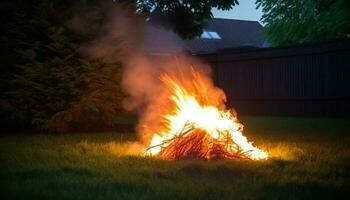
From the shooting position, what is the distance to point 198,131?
8.45 metres

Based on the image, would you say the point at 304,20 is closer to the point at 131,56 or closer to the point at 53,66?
the point at 131,56

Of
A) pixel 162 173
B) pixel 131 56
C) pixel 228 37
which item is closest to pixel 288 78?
pixel 131 56

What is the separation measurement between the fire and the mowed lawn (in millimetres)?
369

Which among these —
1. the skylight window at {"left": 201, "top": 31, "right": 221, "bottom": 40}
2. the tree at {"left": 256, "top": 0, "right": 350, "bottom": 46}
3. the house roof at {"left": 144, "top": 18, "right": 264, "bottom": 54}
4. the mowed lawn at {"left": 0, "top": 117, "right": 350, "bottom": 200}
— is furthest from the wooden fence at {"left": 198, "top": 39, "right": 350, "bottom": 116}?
the skylight window at {"left": 201, "top": 31, "right": 221, "bottom": 40}

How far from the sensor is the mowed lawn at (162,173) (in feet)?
19.1

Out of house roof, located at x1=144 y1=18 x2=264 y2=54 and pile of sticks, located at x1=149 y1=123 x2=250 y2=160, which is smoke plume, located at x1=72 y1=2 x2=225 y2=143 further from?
house roof, located at x1=144 y1=18 x2=264 y2=54

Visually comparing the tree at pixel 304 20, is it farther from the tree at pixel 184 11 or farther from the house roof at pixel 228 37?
the house roof at pixel 228 37

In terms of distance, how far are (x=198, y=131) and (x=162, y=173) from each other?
162cm

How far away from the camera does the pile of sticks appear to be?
841 centimetres

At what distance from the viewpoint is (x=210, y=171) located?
23.6ft

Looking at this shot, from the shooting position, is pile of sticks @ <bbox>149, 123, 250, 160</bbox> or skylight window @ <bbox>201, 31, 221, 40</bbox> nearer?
pile of sticks @ <bbox>149, 123, 250, 160</bbox>

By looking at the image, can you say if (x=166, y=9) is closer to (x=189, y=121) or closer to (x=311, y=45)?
(x=311, y=45)

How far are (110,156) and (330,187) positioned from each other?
3.75 meters

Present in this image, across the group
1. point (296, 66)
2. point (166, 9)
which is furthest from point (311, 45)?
point (166, 9)
